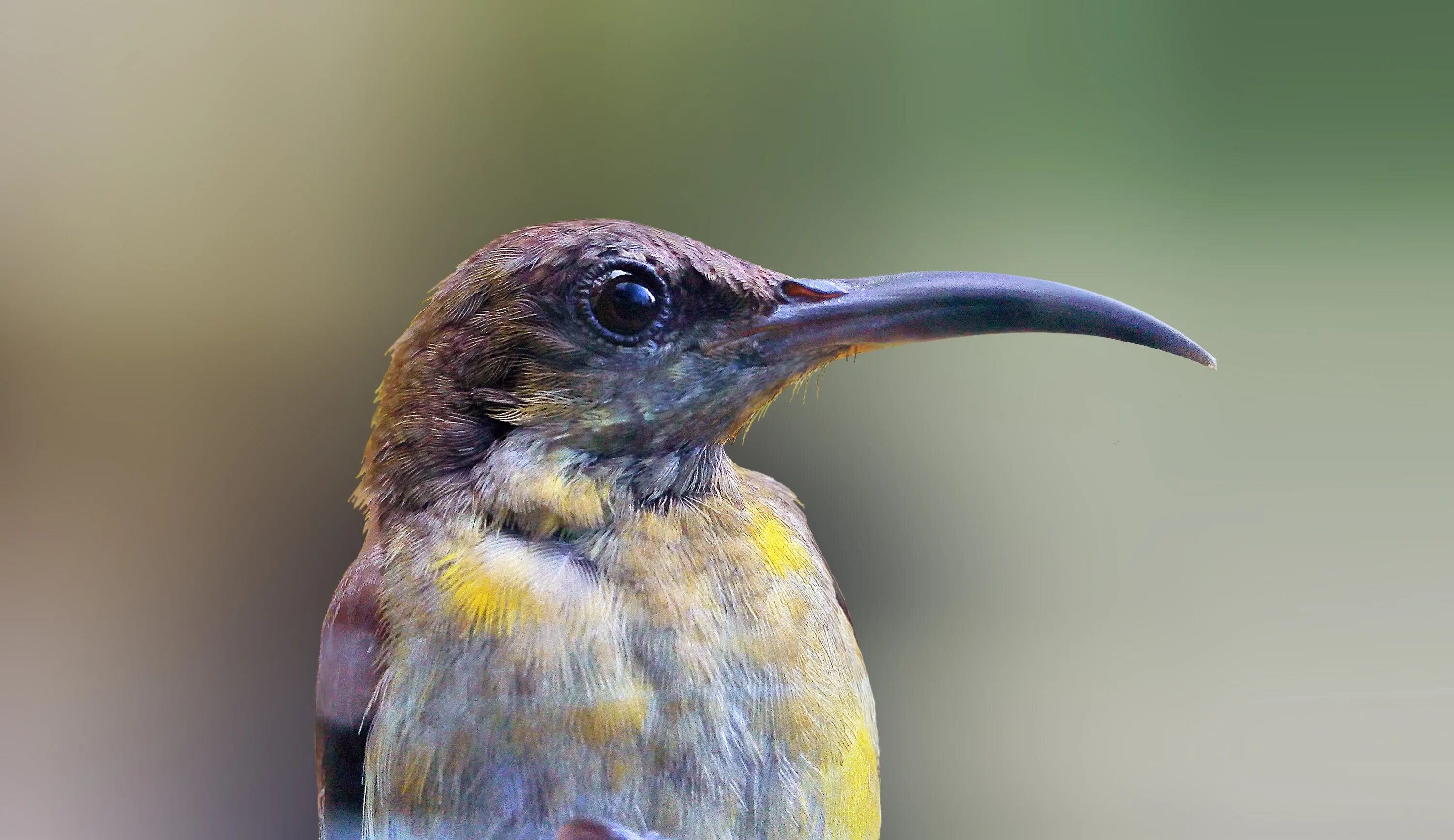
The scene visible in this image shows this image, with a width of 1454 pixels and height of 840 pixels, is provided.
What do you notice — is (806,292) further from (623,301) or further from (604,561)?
(604,561)

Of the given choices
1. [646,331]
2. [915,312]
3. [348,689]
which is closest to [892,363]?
[915,312]

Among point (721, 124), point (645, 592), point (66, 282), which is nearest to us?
point (645, 592)

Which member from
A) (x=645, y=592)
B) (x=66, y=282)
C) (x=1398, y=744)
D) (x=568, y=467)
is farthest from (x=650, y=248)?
(x=1398, y=744)

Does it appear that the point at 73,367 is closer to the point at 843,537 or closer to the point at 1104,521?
the point at 843,537

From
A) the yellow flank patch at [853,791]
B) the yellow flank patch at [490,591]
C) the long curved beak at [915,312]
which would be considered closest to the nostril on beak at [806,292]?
the long curved beak at [915,312]

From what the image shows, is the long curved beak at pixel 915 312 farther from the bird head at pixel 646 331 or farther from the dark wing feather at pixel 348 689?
the dark wing feather at pixel 348 689

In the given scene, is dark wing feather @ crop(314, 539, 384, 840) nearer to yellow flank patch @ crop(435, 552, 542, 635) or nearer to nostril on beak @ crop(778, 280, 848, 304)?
yellow flank patch @ crop(435, 552, 542, 635)

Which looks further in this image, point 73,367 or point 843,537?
point 843,537
